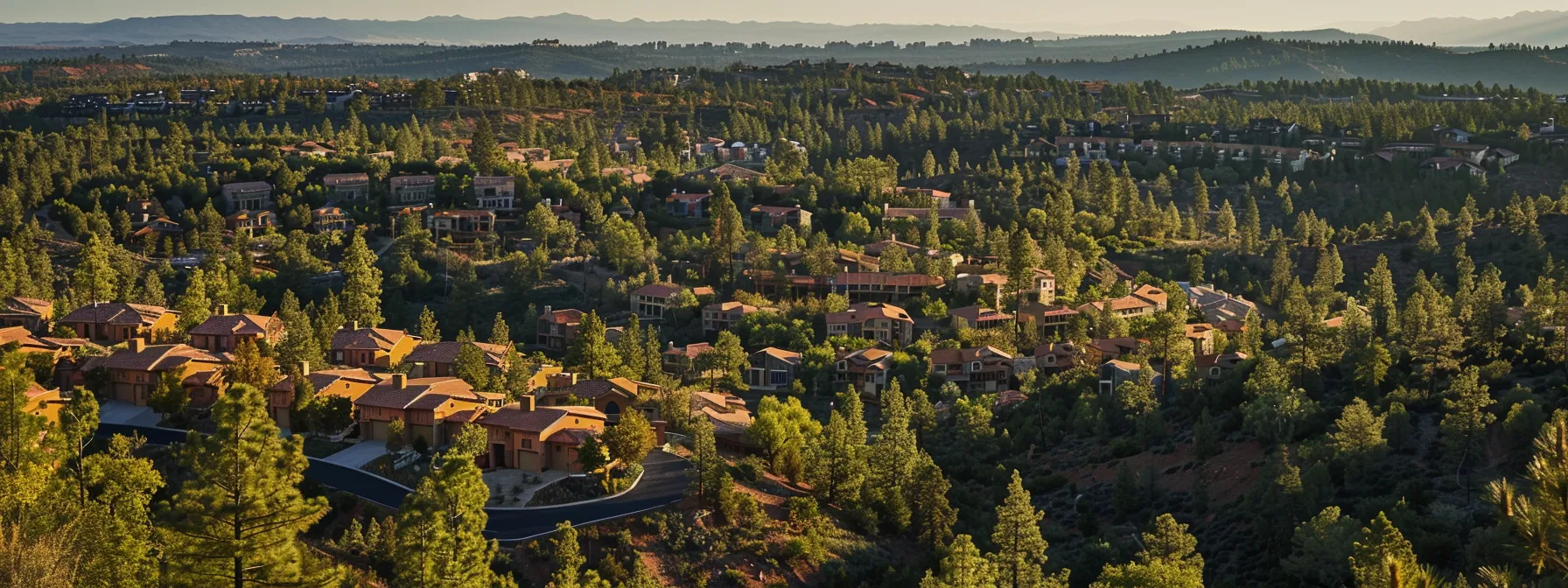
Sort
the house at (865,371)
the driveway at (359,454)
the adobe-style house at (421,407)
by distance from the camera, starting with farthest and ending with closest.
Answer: the house at (865,371)
the adobe-style house at (421,407)
the driveway at (359,454)

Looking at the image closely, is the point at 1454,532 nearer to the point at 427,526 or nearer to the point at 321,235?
the point at 427,526

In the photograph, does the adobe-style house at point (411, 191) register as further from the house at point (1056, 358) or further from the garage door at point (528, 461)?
the garage door at point (528, 461)

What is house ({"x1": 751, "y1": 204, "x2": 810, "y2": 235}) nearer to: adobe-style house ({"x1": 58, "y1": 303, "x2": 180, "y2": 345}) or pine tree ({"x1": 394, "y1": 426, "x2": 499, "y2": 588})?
adobe-style house ({"x1": 58, "y1": 303, "x2": 180, "y2": 345})

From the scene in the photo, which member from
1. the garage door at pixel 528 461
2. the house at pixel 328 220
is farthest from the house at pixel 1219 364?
the house at pixel 328 220

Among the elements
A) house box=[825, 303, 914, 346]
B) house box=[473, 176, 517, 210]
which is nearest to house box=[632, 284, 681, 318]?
house box=[825, 303, 914, 346]

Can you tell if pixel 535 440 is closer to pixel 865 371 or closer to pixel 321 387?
pixel 321 387

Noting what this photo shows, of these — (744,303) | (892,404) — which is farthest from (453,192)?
(892,404)
